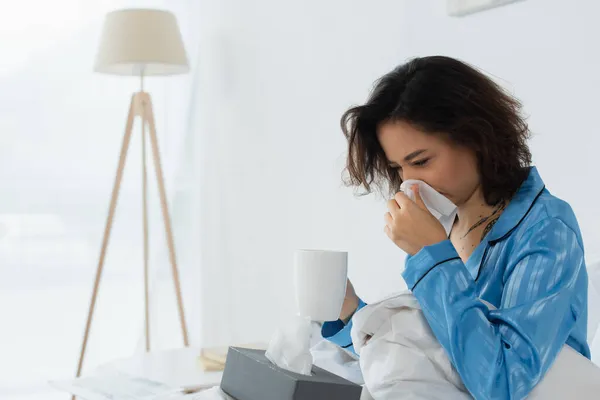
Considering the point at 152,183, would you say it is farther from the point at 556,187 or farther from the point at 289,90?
the point at 556,187

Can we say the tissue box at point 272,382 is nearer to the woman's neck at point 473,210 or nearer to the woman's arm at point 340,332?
the woman's arm at point 340,332

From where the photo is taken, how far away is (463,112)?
1.21 meters

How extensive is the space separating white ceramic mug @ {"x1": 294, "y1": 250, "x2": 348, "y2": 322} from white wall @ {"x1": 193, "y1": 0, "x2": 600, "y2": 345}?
0.73m

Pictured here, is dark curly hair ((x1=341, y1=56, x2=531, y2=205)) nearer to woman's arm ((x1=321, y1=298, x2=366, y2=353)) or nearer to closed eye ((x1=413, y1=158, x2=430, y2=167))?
closed eye ((x1=413, y1=158, x2=430, y2=167))

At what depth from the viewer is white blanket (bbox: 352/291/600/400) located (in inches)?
37.9

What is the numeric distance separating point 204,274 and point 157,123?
764 mm

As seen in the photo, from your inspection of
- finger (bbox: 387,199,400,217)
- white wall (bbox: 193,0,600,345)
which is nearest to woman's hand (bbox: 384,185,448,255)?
finger (bbox: 387,199,400,217)

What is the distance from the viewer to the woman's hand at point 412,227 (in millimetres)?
1100

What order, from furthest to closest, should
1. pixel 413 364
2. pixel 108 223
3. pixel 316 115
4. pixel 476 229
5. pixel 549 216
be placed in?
pixel 108 223 → pixel 316 115 → pixel 476 229 → pixel 549 216 → pixel 413 364

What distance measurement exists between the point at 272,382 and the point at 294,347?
0.20ft

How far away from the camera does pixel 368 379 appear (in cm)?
100

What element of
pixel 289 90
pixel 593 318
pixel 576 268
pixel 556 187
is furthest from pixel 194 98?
pixel 576 268

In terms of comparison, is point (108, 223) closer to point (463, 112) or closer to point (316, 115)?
point (316, 115)

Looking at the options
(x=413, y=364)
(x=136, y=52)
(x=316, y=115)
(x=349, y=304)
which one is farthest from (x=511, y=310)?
(x=136, y=52)
